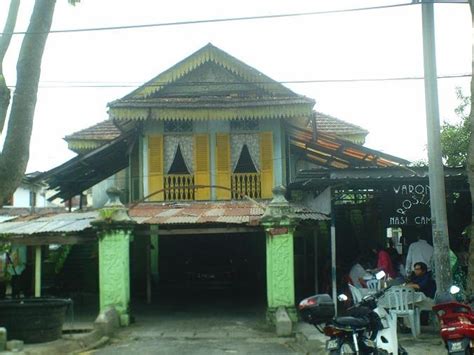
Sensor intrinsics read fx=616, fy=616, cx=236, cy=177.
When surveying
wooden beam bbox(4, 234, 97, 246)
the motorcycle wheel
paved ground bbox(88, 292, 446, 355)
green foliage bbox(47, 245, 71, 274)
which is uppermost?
wooden beam bbox(4, 234, 97, 246)

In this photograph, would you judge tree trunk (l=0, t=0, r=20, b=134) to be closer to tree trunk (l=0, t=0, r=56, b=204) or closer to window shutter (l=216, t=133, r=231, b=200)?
tree trunk (l=0, t=0, r=56, b=204)

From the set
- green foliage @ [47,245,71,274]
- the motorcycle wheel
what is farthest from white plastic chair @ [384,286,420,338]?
green foliage @ [47,245,71,274]

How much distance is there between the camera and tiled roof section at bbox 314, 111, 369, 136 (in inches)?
736

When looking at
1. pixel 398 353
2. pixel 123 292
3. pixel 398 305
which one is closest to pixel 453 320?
pixel 398 353

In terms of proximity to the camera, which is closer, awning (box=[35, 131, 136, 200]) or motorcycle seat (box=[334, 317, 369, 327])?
motorcycle seat (box=[334, 317, 369, 327])

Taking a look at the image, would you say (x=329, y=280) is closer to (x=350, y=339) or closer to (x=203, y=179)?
(x=203, y=179)

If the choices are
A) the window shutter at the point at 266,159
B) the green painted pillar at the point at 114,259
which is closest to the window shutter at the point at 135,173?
the window shutter at the point at 266,159

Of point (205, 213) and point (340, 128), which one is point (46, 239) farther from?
point (340, 128)

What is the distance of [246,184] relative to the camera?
653 inches

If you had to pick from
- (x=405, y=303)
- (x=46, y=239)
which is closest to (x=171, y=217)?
(x=46, y=239)

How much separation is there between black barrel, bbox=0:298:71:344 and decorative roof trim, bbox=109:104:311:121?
635 centimetres

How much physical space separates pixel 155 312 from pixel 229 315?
1829mm

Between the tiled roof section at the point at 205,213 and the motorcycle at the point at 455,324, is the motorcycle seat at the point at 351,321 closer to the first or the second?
the motorcycle at the point at 455,324

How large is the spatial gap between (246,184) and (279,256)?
15.5 ft
